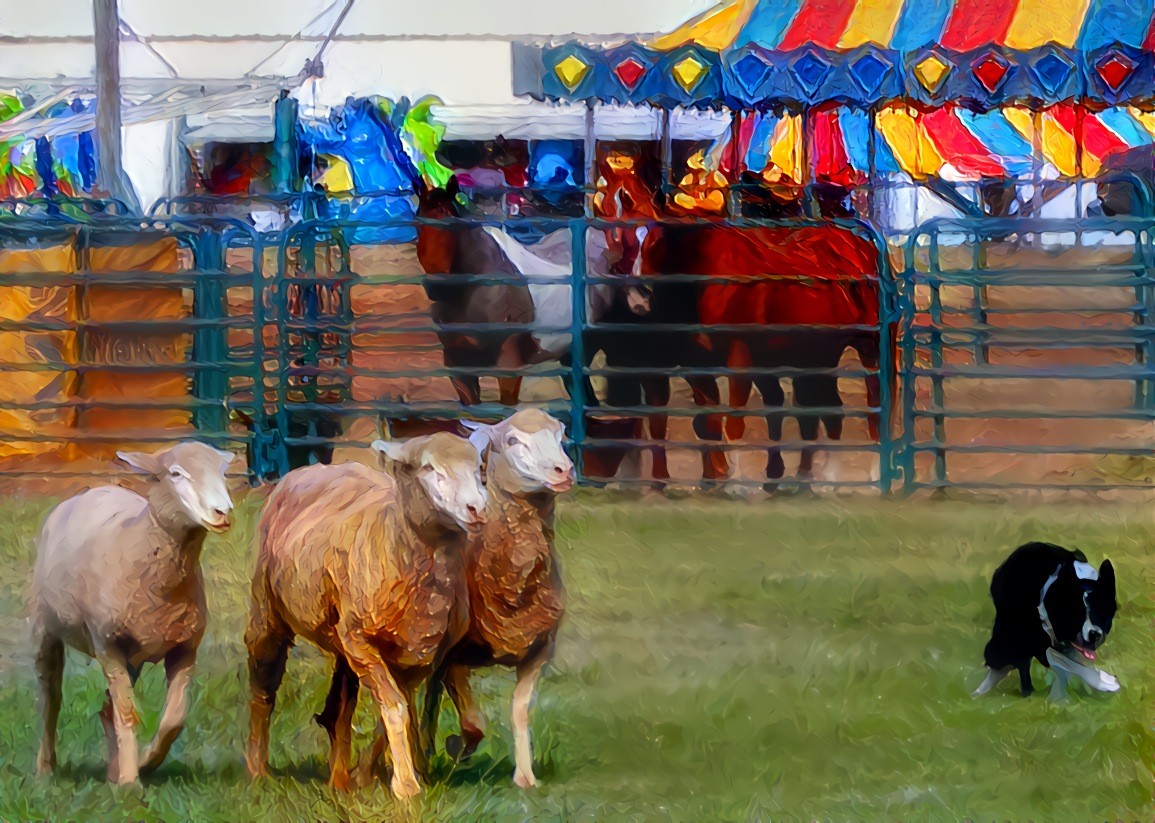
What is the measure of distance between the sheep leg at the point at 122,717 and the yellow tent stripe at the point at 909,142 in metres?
11.6

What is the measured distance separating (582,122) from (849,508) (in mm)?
9552

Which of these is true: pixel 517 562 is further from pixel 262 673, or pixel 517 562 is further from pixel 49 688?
pixel 49 688

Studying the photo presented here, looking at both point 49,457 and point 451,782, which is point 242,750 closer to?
point 451,782

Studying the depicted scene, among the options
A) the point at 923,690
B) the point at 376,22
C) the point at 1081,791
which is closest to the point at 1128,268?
the point at 923,690

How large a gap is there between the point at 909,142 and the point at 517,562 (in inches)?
451

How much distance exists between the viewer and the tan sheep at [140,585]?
3367 millimetres

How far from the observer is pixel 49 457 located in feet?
27.4

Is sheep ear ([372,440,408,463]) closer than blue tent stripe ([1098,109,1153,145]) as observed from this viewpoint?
Yes

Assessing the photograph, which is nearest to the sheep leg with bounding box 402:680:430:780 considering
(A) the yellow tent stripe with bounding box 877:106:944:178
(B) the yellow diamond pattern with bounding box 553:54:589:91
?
(B) the yellow diamond pattern with bounding box 553:54:589:91

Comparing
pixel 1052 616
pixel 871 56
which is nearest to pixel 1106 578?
pixel 1052 616

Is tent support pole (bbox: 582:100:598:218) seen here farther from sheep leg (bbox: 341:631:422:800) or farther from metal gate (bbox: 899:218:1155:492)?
sheep leg (bbox: 341:631:422:800)

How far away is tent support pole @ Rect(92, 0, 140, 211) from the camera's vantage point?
7977 mm

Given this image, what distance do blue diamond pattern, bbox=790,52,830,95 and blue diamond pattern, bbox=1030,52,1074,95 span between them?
1.48 m

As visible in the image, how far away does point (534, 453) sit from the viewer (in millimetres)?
3473
